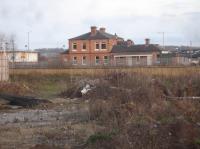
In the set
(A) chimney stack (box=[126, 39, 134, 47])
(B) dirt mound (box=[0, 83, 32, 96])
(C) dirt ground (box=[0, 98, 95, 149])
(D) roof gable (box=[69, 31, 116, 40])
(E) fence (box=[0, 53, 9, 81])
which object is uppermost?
(D) roof gable (box=[69, 31, 116, 40])

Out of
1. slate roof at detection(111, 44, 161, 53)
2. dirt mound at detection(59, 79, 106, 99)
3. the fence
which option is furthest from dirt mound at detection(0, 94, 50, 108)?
slate roof at detection(111, 44, 161, 53)

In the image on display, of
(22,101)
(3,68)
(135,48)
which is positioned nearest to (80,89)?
(22,101)

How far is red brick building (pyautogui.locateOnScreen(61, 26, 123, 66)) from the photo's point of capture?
85.2 meters

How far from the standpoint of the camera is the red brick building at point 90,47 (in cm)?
8525

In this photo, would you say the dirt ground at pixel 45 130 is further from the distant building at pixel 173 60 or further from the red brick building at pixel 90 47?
the red brick building at pixel 90 47

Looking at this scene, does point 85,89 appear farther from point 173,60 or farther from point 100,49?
point 100,49

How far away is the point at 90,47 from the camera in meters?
86.2

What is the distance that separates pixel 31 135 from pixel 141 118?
2.89 m

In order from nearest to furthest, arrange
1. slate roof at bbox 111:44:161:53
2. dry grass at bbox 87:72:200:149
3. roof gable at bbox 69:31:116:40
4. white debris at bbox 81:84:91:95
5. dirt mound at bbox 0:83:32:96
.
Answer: dry grass at bbox 87:72:200:149 → white debris at bbox 81:84:91:95 → dirt mound at bbox 0:83:32:96 → slate roof at bbox 111:44:161:53 → roof gable at bbox 69:31:116:40

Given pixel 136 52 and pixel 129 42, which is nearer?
pixel 136 52

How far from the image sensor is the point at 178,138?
380 inches

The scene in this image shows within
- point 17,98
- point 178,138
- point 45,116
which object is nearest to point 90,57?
point 17,98

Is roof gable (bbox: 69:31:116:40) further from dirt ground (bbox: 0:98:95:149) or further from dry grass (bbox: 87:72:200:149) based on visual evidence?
dirt ground (bbox: 0:98:95:149)

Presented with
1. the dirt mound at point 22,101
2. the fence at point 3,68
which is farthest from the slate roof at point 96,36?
the dirt mound at point 22,101
